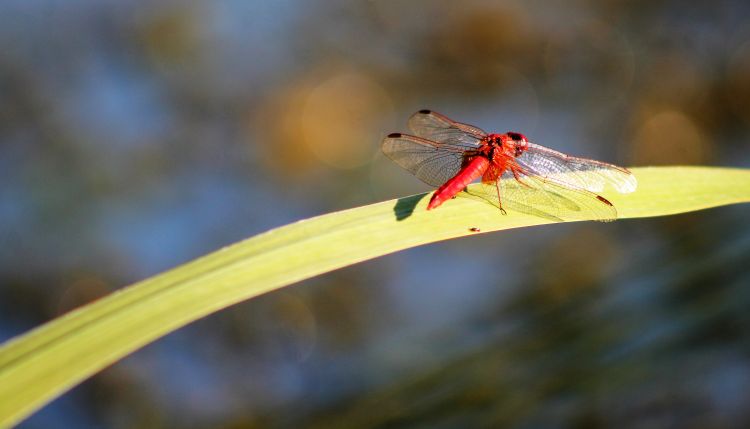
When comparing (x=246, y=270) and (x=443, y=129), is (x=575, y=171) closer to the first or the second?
(x=443, y=129)

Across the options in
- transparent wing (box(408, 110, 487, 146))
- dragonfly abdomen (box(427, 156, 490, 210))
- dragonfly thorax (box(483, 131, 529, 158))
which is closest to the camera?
dragonfly abdomen (box(427, 156, 490, 210))

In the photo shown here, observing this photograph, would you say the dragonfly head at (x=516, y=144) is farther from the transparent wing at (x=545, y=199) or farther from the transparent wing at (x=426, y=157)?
the transparent wing at (x=545, y=199)

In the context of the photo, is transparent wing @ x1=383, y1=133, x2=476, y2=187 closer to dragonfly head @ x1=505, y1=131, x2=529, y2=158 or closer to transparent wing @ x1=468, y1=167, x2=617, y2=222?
dragonfly head @ x1=505, y1=131, x2=529, y2=158

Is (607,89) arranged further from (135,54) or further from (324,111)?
(135,54)

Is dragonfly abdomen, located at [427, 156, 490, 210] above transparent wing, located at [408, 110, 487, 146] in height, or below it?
below

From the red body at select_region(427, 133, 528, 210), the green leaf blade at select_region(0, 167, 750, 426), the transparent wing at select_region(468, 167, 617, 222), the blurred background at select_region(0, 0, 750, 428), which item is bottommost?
the green leaf blade at select_region(0, 167, 750, 426)

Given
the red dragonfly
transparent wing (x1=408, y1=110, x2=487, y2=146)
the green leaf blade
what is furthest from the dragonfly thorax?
the green leaf blade
